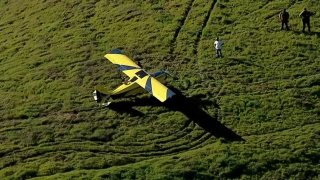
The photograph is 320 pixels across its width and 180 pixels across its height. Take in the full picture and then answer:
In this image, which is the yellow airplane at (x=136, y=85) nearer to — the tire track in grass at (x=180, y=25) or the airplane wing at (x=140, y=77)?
the airplane wing at (x=140, y=77)

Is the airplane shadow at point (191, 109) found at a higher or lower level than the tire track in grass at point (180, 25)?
lower

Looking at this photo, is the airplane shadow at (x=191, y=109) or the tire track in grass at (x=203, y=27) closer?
the airplane shadow at (x=191, y=109)

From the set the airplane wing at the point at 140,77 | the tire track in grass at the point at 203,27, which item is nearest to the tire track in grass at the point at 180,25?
the tire track in grass at the point at 203,27

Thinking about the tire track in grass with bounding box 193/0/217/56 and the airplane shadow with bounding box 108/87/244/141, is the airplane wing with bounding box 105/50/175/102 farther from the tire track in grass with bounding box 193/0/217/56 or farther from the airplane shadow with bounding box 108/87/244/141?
the tire track in grass with bounding box 193/0/217/56

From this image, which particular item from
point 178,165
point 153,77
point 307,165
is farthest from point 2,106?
point 307,165

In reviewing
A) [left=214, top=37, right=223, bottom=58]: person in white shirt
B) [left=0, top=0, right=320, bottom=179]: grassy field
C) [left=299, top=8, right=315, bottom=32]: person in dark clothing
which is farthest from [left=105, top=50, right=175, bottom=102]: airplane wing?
[left=299, top=8, right=315, bottom=32]: person in dark clothing
